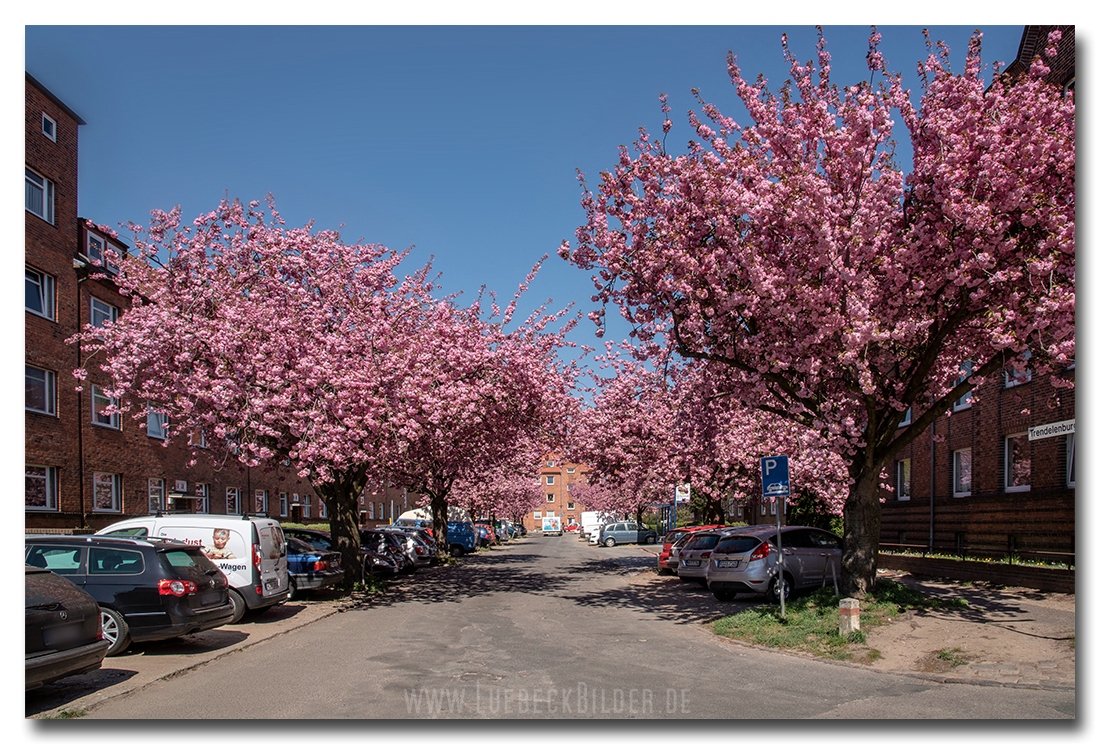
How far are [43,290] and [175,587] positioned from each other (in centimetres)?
1448

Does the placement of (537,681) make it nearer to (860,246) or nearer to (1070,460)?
(860,246)

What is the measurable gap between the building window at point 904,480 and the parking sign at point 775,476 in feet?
54.4

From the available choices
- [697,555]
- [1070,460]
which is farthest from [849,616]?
[697,555]

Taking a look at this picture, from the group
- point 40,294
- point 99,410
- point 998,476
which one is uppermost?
point 40,294

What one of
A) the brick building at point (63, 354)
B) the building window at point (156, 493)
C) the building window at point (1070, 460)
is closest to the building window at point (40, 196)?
the brick building at point (63, 354)

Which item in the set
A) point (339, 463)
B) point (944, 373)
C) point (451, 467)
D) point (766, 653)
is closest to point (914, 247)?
point (944, 373)

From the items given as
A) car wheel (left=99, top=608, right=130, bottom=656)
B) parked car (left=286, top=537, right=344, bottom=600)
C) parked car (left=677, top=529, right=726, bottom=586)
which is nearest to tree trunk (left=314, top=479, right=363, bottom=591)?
parked car (left=286, top=537, right=344, bottom=600)

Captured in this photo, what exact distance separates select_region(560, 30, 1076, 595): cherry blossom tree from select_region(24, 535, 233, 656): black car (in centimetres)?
774

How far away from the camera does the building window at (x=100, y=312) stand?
84.9ft

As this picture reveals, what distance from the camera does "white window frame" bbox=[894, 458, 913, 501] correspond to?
2883 centimetres

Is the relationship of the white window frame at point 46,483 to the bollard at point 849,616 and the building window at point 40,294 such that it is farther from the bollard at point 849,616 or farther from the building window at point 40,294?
the bollard at point 849,616

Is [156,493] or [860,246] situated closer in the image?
[860,246]

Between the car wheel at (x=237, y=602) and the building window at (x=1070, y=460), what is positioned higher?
the building window at (x=1070, y=460)

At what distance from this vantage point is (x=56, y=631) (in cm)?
882
